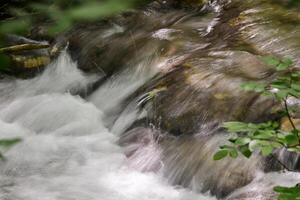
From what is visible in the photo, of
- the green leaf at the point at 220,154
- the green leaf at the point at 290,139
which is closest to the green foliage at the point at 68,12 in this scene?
the green leaf at the point at 220,154

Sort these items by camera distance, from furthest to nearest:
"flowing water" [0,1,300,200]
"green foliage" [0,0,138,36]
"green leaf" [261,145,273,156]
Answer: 1. "flowing water" [0,1,300,200]
2. "green leaf" [261,145,273,156]
3. "green foliage" [0,0,138,36]

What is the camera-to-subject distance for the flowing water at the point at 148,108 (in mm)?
4562

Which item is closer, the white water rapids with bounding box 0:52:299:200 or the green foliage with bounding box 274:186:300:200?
the green foliage with bounding box 274:186:300:200

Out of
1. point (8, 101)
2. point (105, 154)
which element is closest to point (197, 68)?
point (105, 154)

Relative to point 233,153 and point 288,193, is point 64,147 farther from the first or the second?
point 288,193

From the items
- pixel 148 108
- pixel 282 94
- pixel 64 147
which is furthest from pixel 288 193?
pixel 64 147

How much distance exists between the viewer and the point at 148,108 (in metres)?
5.48

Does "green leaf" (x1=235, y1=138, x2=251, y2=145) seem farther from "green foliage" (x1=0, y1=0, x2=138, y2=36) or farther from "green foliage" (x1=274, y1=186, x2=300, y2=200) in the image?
"green foliage" (x1=0, y1=0, x2=138, y2=36)

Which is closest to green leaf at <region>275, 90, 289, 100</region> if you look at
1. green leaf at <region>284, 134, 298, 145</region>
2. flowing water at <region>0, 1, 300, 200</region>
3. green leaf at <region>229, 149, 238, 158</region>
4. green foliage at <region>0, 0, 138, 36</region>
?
green leaf at <region>284, 134, 298, 145</region>

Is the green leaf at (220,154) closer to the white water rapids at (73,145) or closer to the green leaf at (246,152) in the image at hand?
the green leaf at (246,152)

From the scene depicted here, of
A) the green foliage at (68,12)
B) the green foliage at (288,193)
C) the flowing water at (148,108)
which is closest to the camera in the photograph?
the green foliage at (68,12)

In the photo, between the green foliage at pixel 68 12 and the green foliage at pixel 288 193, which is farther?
the green foliage at pixel 288 193

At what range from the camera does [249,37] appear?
6.39 m

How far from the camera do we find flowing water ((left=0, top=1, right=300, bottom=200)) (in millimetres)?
4562
